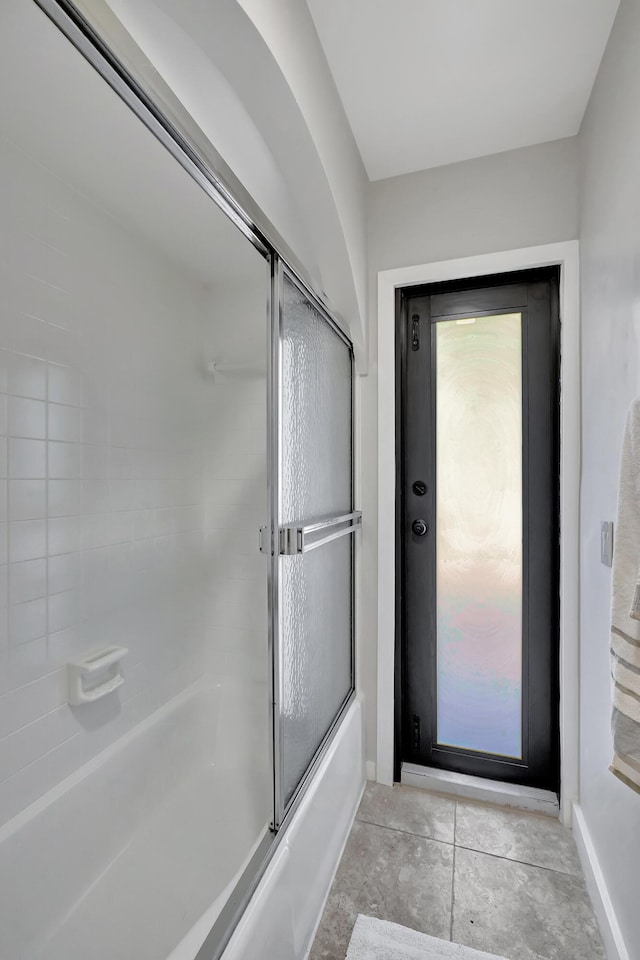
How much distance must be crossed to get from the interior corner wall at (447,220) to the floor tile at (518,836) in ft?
1.36

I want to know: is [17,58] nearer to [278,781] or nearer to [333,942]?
[278,781]

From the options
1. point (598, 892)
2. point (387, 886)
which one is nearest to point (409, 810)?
point (387, 886)

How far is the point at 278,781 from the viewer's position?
3.93 ft

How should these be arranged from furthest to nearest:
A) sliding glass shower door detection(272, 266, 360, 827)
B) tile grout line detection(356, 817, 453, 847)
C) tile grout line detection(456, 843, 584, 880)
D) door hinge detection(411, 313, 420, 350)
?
door hinge detection(411, 313, 420, 350)
tile grout line detection(356, 817, 453, 847)
tile grout line detection(456, 843, 584, 880)
sliding glass shower door detection(272, 266, 360, 827)

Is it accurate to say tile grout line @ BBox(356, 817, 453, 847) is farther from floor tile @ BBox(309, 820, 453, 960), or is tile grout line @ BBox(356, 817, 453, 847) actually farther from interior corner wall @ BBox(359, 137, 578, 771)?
interior corner wall @ BBox(359, 137, 578, 771)

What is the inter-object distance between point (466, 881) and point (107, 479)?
1.70m

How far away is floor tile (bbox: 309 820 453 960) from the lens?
1268 millimetres

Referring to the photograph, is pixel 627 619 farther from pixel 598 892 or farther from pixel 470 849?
pixel 470 849

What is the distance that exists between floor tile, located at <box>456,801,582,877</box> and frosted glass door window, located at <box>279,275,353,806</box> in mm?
591

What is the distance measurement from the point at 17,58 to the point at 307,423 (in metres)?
1.09

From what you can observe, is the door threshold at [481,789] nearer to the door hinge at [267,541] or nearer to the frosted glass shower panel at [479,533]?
the frosted glass shower panel at [479,533]

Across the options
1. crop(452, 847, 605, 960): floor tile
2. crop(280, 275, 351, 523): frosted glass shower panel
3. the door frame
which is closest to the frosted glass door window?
crop(280, 275, 351, 523): frosted glass shower panel

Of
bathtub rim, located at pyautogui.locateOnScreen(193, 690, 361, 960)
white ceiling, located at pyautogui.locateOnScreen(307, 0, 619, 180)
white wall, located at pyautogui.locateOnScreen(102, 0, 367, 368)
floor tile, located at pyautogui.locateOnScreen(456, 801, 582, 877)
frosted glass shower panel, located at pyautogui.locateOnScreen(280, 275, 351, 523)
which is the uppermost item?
white ceiling, located at pyautogui.locateOnScreen(307, 0, 619, 180)

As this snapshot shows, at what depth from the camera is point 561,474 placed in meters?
1.69
